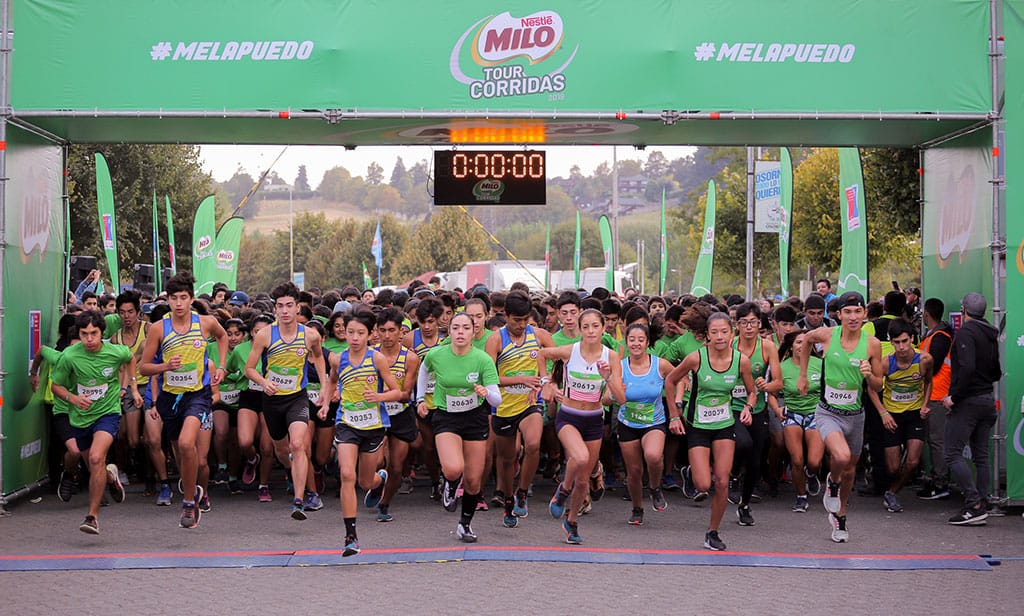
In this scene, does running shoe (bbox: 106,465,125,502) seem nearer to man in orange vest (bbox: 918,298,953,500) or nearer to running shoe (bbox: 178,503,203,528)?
running shoe (bbox: 178,503,203,528)

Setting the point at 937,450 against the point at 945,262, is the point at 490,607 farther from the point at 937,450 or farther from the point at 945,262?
Result: the point at 945,262

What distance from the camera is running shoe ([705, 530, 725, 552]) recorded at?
959 cm

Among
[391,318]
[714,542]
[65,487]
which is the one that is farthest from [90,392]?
[714,542]

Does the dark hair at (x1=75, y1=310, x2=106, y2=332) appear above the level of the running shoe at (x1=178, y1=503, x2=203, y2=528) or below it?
above

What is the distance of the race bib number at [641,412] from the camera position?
34.2ft

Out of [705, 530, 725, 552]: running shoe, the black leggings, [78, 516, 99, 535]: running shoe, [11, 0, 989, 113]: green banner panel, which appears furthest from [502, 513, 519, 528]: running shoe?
[11, 0, 989, 113]: green banner panel

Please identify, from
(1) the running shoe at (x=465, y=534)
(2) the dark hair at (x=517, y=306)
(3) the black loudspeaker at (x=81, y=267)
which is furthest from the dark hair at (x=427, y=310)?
(3) the black loudspeaker at (x=81, y=267)

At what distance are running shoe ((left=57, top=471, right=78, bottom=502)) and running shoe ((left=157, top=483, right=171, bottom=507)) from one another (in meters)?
0.89

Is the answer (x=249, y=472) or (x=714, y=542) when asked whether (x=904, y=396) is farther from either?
(x=249, y=472)

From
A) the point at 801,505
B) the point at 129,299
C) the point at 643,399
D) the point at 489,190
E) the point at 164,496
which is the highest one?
the point at 489,190

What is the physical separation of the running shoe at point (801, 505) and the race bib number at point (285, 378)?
16.6 ft

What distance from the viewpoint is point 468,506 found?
970 centimetres

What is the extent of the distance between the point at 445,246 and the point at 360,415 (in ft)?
330

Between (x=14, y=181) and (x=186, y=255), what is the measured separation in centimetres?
3413
